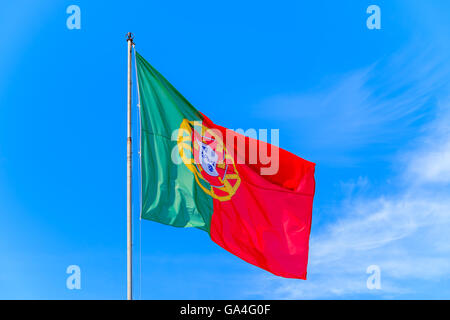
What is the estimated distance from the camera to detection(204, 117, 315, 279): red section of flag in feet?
72.8

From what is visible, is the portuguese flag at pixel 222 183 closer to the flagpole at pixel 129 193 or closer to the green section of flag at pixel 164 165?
the green section of flag at pixel 164 165

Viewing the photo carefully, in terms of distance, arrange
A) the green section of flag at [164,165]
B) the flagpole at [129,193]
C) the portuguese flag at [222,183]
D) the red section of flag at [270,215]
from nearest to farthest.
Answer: the flagpole at [129,193]
the green section of flag at [164,165]
the portuguese flag at [222,183]
the red section of flag at [270,215]

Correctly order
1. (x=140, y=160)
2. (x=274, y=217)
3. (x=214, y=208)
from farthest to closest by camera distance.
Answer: (x=274, y=217) → (x=214, y=208) → (x=140, y=160)

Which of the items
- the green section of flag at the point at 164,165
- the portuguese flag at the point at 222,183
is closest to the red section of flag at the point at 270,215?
the portuguese flag at the point at 222,183

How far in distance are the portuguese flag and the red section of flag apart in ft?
0.13

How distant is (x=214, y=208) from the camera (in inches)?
856

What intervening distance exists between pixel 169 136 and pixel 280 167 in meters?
5.19

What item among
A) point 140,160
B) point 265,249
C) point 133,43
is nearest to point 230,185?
point 265,249

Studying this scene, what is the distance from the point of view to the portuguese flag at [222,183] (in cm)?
2042

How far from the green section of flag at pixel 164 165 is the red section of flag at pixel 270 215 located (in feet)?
3.75

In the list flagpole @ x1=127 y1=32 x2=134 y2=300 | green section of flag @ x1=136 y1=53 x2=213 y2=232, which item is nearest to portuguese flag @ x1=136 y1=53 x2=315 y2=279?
green section of flag @ x1=136 y1=53 x2=213 y2=232

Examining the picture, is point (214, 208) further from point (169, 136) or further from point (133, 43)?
point (133, 43)
